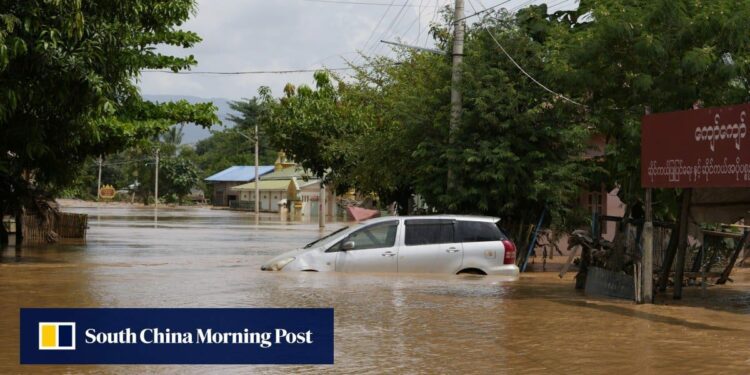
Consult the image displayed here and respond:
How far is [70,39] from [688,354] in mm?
11231

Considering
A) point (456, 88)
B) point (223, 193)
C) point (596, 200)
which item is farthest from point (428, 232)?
point (223, 193)

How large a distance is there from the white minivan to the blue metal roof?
8870 cm

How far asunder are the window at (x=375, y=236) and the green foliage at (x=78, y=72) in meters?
4.68

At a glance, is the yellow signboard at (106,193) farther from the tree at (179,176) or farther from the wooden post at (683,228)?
the wooden post at (683,228)

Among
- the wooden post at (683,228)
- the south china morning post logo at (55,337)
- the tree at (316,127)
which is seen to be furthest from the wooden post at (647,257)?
the tree at (316,127)

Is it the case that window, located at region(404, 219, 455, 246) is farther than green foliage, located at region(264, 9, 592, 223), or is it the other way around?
green foliage, located at region(264, 9, 592, 223)

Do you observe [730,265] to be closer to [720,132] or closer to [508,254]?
[508,254]

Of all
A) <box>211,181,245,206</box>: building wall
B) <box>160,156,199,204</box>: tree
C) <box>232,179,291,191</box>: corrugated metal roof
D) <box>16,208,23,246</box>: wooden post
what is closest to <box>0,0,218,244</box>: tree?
<box>16,208,23,246</box>: wooden post

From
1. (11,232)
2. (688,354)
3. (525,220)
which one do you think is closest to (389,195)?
(525,220)

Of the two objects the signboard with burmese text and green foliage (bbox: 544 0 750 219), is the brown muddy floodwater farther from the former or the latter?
green foliage (bbox: 544 0 750 219)

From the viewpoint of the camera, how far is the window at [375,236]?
55.4 ft

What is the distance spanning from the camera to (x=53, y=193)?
32.0 metres

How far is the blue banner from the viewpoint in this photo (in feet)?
28.1

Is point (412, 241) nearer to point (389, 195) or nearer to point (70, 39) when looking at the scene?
point (70, 39)
